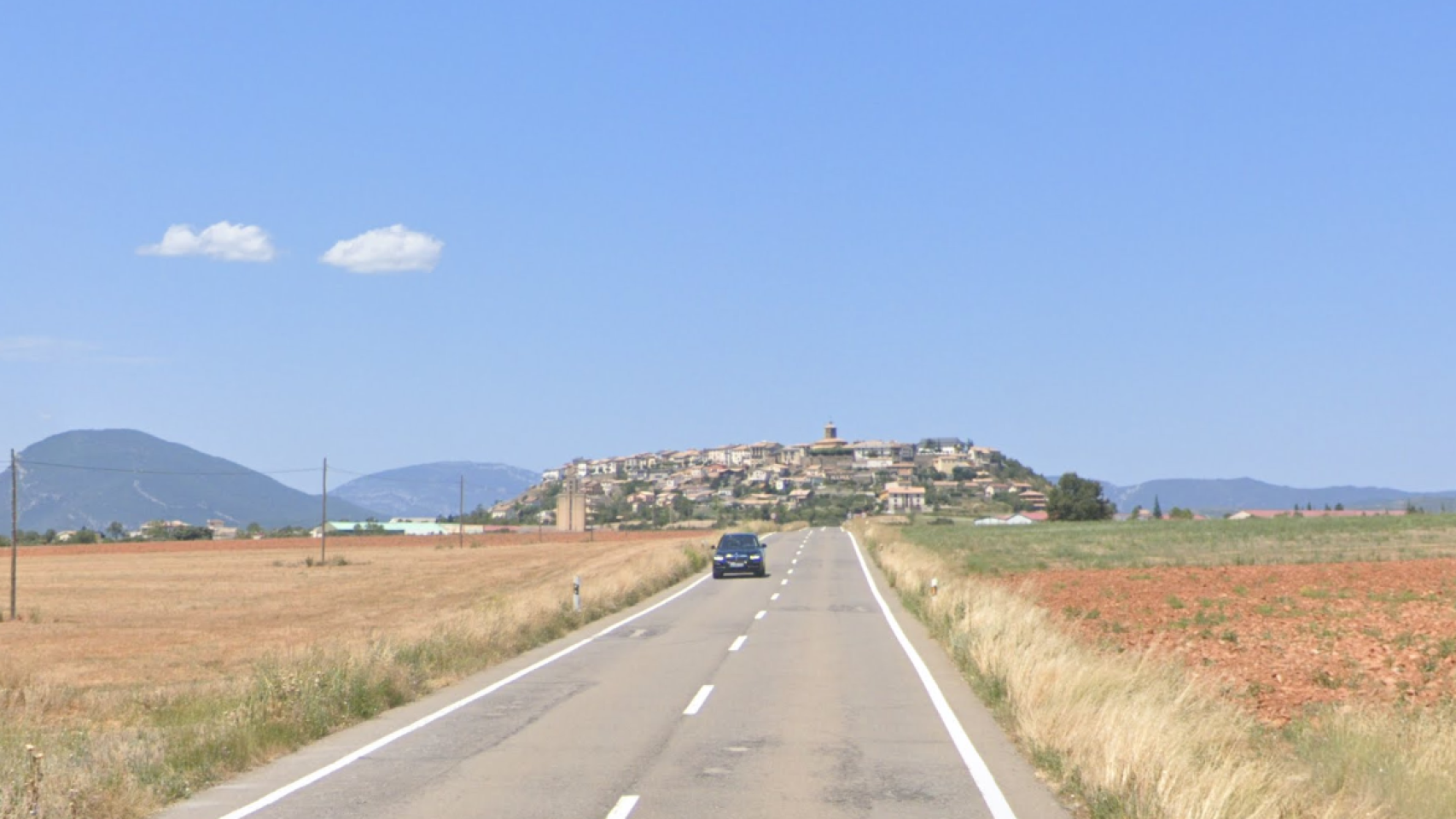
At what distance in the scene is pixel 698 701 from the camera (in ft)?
50.5

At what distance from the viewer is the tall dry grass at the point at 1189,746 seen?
865 centimetres

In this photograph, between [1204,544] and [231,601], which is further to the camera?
[1204,544]

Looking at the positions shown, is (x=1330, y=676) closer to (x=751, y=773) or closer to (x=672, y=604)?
(x=751, y=773)

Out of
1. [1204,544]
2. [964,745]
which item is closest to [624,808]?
[964,745]

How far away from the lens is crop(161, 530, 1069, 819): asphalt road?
9539 mm

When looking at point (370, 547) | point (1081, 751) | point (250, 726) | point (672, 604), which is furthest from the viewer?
point (370, 547)

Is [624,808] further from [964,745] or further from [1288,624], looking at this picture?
[1288,624]

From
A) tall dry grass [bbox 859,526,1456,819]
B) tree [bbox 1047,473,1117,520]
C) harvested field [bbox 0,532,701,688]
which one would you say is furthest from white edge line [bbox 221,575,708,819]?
tree [bbox 1047,473,1117,520]

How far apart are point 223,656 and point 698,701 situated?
51.6 feet

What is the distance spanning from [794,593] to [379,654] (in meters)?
21.9

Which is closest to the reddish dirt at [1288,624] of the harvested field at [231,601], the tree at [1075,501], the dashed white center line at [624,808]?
the dashed white center line at [624,808]

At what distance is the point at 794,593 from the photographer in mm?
37375

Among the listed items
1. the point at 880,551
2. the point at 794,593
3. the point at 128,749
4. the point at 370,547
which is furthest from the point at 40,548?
the point at 128,749

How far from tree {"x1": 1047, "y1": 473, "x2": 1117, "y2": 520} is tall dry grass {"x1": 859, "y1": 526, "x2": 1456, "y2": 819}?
14249 cm
